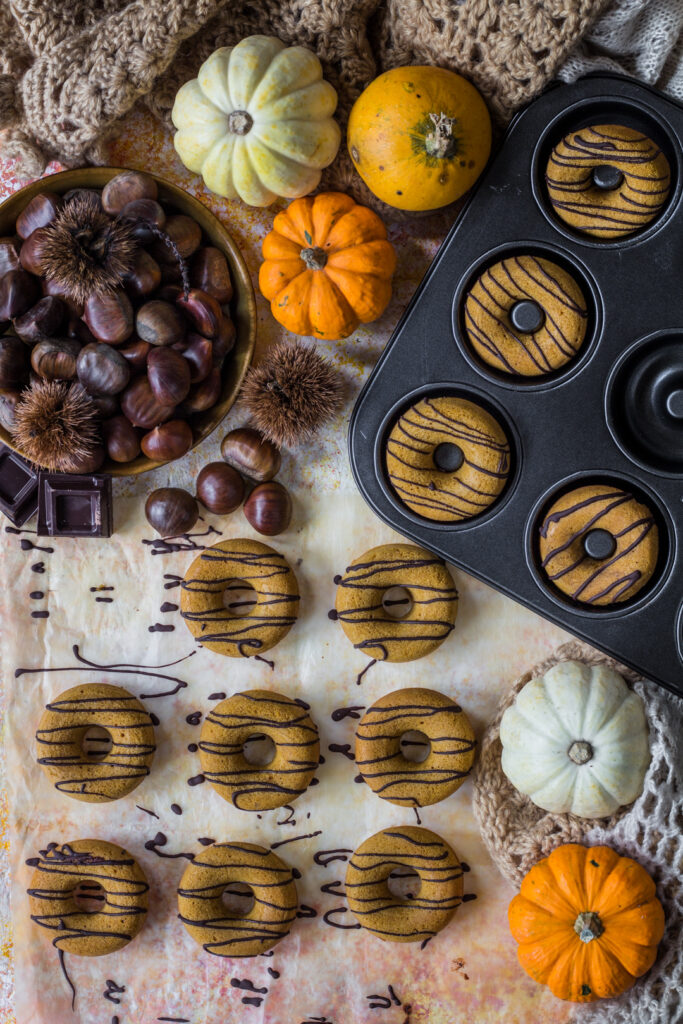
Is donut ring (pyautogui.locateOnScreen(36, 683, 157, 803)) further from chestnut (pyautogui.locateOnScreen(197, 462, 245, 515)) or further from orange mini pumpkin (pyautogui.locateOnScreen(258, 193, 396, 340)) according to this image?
orange mini pumpkin (pyautogui.locateOnScreen(258, 193, 396, 340))

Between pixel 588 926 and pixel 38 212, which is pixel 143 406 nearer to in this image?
pixel 38 212

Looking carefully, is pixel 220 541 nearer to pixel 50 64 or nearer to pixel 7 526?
pixel 7 526

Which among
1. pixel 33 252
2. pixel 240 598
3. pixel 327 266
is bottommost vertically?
pixel 240 598

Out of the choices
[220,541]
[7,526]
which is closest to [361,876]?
[220,541]

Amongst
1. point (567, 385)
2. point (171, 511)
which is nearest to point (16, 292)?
point (171, 511)

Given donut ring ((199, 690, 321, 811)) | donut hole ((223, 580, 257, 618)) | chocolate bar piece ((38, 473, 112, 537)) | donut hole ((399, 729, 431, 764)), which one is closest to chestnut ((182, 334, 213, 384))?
chocolate bar piece ((38, 473, 112, 537))

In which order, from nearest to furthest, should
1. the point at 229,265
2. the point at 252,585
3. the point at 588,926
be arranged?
the point at 588,926
the point at 229,265
the point at 252,585
